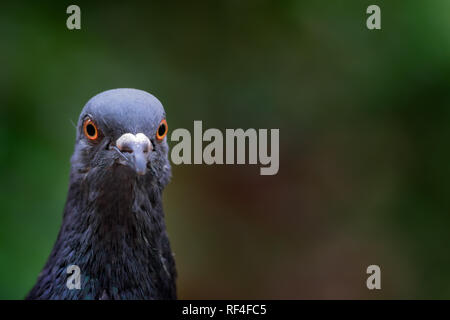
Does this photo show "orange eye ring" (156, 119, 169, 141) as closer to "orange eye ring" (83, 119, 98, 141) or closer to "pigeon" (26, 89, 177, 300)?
"pigeon" (26, 89, 177, 300)

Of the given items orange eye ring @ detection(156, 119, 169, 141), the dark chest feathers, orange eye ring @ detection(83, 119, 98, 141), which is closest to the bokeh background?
the dark chest feathers

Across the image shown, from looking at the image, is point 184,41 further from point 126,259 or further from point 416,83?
point 126,259

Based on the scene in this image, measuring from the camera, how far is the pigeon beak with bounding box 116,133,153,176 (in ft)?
8.54

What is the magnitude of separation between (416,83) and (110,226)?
10.6 ft

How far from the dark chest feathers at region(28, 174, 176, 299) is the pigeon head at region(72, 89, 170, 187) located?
14cm

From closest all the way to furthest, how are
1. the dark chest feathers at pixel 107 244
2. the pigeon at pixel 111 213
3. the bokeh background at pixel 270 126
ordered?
the pigeon at pixel 111 213, the dark chest feathers at pixel 107 244, the bokeh background at pixel 270 126

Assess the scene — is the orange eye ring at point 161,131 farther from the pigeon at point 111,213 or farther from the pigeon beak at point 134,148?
the pigeon beak at point 134,148

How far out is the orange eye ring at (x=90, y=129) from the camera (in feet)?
9.37

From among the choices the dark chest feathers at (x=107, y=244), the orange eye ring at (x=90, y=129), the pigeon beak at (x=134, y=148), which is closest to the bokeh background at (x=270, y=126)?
the dark chest feathers at (x=107, y=244)

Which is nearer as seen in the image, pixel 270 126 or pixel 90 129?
pixel 90 129

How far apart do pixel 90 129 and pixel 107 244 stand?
68 cm

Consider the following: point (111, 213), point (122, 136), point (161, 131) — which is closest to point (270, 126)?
point (161, 131)

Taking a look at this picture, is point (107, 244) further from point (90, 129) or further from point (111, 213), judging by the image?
point (90, 129)

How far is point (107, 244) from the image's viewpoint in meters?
3.04
